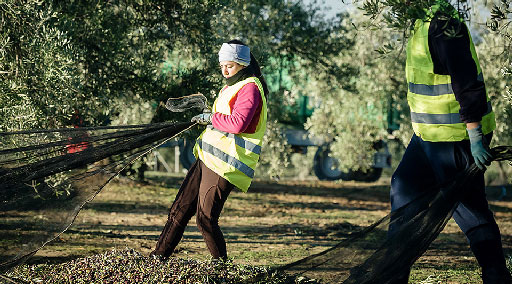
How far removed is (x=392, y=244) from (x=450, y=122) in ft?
2.88

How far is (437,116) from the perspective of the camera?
14.1ft

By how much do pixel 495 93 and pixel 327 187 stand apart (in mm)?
4833

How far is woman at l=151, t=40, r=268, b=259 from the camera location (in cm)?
487

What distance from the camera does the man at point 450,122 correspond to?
4.11 m

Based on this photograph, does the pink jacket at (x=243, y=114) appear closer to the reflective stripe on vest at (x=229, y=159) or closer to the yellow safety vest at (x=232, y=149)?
the yellow safety vest at (x=232, y=149)

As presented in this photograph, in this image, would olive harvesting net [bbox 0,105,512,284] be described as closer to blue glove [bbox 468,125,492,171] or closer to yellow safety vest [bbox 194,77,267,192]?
blue glove [bbox 468,125,492,171]

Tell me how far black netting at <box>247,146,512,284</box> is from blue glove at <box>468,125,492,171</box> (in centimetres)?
10

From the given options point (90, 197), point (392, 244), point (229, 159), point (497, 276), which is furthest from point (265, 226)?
point (497, 276)

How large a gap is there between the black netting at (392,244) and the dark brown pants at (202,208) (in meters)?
0.80

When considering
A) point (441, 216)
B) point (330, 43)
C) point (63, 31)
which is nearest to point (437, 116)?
point (441, 216)

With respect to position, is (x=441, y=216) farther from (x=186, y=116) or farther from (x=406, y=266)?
(x=186, y=116)

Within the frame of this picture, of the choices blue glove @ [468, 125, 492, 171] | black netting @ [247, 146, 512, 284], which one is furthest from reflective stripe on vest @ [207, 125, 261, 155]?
blue glove @ [468, 125, 492, 171]

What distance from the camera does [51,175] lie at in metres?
5.20

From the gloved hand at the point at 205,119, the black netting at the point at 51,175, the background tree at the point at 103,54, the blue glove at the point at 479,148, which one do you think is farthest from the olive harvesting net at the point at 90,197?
the background tree at the point at 103,54
